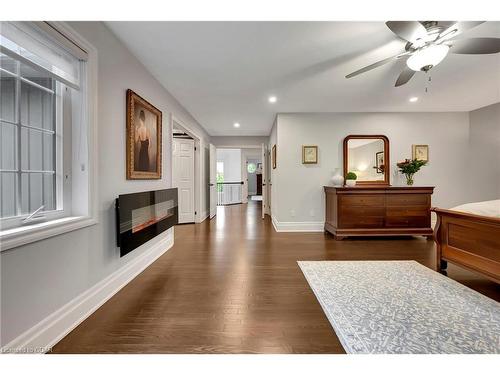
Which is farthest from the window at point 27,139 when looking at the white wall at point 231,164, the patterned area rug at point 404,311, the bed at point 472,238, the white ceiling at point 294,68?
the white wall at point 231,164

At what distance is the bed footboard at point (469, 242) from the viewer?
Answer: 6.51ft

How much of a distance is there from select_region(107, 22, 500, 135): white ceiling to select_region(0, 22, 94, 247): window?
2.29 ft

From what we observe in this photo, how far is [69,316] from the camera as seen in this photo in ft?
5.07

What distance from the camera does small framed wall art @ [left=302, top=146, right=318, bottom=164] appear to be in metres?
4.54

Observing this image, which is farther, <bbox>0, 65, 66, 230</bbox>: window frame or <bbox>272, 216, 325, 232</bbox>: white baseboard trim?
<bbox>272, 216, 325, 232</bbox>: white baseboard trim

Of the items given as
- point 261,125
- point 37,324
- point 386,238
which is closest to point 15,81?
point 37,324

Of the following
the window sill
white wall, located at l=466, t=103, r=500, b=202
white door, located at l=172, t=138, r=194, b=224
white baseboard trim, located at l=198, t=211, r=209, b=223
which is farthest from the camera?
white baseboard trim, located at l=198, t=211, r=209, b=223

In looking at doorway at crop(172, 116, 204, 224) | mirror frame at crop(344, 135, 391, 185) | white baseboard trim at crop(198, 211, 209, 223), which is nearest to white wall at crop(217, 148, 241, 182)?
white baseboard trim at crop(198, 211, 209, 223)

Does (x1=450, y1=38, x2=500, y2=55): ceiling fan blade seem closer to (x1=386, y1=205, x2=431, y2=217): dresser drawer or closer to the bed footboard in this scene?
the bed footboard

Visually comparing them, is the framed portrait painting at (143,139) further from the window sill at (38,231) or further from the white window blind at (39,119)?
the window sill at (38,231)

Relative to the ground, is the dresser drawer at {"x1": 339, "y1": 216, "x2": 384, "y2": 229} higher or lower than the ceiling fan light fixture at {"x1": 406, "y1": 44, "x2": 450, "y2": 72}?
lower

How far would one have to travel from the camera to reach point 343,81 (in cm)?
307

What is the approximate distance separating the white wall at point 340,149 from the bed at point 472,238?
2183 mm
